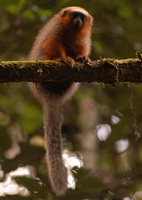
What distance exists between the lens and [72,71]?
2.98 m

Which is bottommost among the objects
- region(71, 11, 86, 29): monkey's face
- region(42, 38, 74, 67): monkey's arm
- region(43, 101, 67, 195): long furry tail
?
region(43, 101, 67, 195): long furry tail

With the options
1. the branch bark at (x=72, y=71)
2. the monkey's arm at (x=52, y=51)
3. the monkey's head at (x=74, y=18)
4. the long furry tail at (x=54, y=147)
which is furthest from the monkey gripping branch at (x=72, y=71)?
the monkey's head at (x=74, y=18)

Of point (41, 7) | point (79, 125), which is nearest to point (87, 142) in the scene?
point (79, 125)

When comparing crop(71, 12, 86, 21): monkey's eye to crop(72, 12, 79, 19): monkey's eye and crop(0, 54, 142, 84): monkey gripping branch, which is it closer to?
crop(72, 12, 79, 19): monkey's eye

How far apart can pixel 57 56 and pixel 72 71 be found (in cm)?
73

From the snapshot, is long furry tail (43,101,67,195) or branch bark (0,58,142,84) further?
long furry tail (43,101,67,195)

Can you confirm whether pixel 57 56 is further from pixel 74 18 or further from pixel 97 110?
pixel 97 110

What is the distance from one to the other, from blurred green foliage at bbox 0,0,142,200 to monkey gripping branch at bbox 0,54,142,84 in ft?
4.40

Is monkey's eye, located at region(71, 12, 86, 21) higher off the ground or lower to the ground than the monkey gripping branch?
higher

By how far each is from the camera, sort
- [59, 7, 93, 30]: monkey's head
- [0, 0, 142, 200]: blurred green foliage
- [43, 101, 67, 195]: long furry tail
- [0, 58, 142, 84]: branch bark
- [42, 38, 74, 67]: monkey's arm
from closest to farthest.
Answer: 1. [0, 58, 142, 84]: branch bark
2. [43, 101, 67, 195]: long furry tail
3. [42, 38, 74, 67]: monkey's arm
4. [59, 7, 93, 30]: monkey's head
5. [0, 0, 142, 200]: blurred green foliage

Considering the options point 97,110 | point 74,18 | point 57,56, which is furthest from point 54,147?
point 97,110

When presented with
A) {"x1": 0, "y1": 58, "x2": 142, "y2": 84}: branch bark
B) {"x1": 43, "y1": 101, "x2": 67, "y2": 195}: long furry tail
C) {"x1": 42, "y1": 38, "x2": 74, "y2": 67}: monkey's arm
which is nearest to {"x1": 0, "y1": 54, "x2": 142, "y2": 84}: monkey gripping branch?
{"x1": 0, "y1": 58, "x2": 142, "y2": 84}: branch bark

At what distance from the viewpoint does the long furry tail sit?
3.37 m

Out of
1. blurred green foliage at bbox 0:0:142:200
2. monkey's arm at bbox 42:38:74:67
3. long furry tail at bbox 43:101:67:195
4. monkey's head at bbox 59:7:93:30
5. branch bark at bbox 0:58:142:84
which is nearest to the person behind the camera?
branch bark at bbox 0:58:142:84
